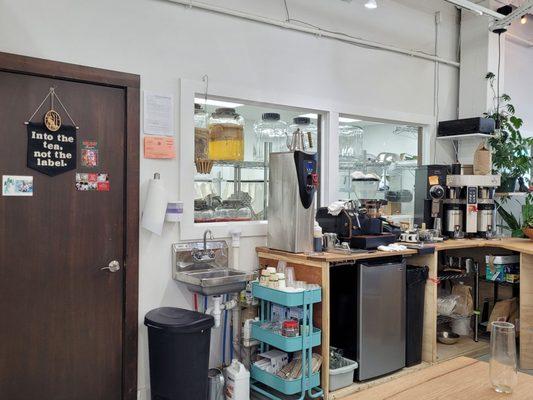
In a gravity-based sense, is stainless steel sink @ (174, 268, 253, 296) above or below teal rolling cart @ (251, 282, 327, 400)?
above

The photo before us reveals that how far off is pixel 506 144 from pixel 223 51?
3.12 m

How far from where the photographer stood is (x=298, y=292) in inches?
115

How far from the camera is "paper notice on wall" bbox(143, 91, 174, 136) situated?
3068mm

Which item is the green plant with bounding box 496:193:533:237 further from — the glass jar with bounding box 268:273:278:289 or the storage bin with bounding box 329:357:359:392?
the glass jar with bounding box 268:273:278:289

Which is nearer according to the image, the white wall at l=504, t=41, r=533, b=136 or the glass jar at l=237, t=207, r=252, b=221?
the glass jar at l=237, t=207, r=252, b=221

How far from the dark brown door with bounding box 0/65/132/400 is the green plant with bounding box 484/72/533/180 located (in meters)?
3.69

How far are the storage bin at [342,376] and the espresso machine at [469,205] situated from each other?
1788 millimetres

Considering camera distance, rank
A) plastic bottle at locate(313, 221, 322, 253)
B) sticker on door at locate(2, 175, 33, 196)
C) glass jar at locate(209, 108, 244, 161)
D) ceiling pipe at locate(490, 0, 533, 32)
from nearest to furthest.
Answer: sticker on door at locate(2, 175, 33, 196) < plastic bottle at locate(313, 221, 322, 253) < glass jar at locate(209, 108, 244, 161) < ceiling pipe at locate(490, 0, 533, 32)

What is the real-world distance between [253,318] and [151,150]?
4.53ft

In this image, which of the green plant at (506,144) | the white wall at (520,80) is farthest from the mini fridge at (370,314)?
the white wall at (520,80)

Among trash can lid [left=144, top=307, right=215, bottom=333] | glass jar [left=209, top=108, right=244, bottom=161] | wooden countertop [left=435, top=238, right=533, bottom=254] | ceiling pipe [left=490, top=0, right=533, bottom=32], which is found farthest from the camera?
ceiling pipe [left=490, top=0, right=533, bottom=32]

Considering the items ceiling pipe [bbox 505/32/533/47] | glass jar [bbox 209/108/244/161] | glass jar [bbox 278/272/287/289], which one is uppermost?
ceiling pipe [bbox 505/32/533/47]

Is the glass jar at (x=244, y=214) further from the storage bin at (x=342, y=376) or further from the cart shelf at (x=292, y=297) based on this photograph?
the storage bin at (x=342, y=376)

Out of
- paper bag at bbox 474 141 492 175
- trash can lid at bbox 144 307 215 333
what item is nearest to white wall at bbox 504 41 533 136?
paper bag at bbox 474 141 492 175
